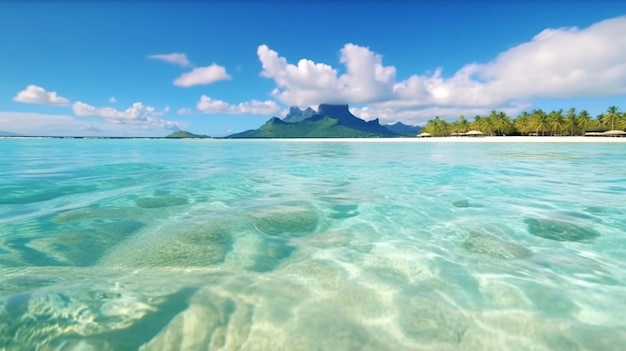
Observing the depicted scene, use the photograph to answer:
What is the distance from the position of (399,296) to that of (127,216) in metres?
6.05

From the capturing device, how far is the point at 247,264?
14.3 feet

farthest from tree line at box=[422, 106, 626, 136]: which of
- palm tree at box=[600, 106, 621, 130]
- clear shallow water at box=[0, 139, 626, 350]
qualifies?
clear shallow water at box=[0, 139, 626, 350]

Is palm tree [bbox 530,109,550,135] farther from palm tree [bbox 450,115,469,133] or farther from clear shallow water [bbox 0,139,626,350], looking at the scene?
clear shallow water [bbox 0,139,626,350]

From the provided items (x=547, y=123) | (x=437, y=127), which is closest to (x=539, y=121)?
(x=547, y=123)

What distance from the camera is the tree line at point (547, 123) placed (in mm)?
68250

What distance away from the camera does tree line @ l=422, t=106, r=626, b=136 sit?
224 feet

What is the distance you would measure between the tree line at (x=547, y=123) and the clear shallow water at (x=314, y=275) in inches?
3209

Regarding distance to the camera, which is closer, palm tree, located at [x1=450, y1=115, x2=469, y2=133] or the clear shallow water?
the clear shallow water

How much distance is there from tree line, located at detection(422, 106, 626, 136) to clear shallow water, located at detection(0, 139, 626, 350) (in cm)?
8152

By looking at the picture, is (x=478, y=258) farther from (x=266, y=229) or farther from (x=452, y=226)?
(x=266, y=229)

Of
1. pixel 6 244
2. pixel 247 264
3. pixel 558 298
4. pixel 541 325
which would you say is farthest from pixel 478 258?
pixel 6 244

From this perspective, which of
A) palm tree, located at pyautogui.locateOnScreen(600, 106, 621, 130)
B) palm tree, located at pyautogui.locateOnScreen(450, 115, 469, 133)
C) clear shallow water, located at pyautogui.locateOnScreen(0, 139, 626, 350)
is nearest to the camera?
clear shallow water, located at pyautogui.locateOnScreen(0, 139, 626, 350)

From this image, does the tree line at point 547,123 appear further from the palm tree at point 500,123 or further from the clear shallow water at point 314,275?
the clear shallow water at point 314,275

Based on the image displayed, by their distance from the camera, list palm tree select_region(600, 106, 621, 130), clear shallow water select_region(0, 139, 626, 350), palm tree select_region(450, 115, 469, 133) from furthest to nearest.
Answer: palm tree select_region(450, 115, 469, 133), palm tree select_region(600, 106, 621, 130), clear shallow water select_region(0, 139, 626, 350)
